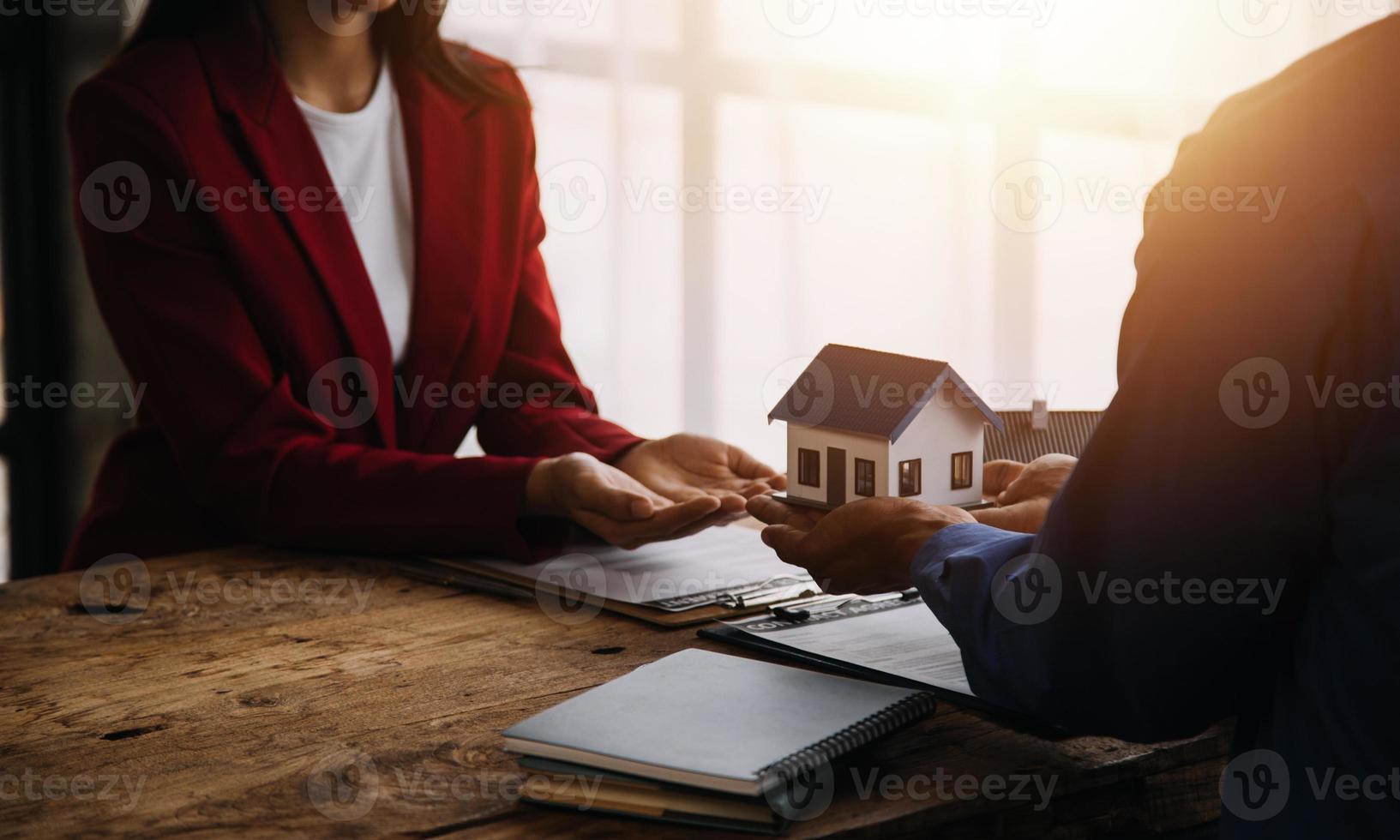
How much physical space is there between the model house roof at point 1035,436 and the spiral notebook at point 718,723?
0.47m

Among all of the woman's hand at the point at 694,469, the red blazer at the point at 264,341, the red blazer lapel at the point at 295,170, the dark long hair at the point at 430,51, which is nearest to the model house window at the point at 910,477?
the woman's hand at the point at 694,469

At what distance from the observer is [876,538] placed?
1.02 meters

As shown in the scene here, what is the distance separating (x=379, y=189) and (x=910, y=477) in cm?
109

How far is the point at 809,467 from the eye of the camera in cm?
120

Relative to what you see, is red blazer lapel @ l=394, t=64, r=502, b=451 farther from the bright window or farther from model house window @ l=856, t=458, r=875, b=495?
the bright window

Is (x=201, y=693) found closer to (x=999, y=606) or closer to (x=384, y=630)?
(x=384, y=630)

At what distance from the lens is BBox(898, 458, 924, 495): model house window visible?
44.9 inches

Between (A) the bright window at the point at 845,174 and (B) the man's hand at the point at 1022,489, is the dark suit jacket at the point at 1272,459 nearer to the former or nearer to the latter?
(B) the man's hand at the point at 1022,489

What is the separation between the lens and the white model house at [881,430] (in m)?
1.15

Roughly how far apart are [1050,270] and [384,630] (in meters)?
3.59

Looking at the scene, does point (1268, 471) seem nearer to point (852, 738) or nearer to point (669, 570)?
point (852, 738)

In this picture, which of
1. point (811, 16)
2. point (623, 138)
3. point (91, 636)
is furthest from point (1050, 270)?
point (91, 636)

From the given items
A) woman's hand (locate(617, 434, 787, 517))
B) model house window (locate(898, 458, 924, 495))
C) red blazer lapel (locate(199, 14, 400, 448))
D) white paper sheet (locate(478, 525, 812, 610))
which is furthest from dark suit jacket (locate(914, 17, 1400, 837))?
red blazer lapel (locate(199, 14, 400, 448))

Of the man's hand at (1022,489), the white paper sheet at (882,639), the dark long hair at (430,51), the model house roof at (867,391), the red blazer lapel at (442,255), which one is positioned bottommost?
the white paper sheet at (882,639)
